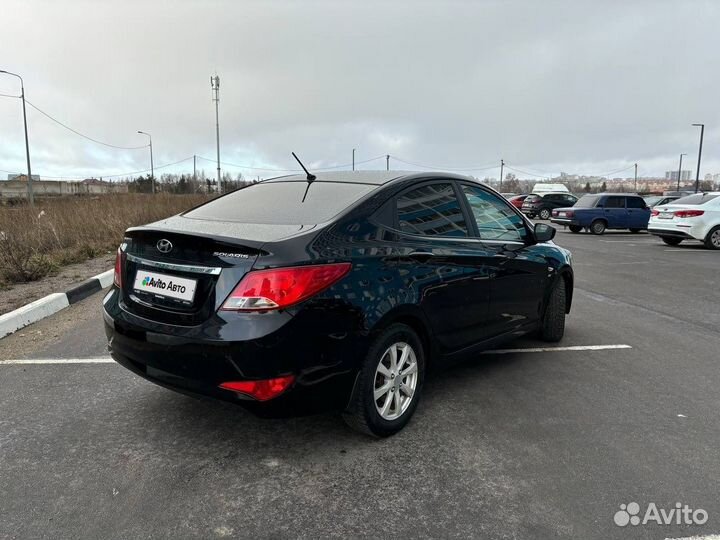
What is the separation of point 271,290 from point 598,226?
20.8 meters

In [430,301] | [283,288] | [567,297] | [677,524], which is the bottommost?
[677,524]

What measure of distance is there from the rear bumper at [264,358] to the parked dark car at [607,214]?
65.4ft

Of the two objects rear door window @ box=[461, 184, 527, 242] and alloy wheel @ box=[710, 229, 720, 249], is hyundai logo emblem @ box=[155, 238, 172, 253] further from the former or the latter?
alloy wheel @ box=[710, 229, 720, 249]

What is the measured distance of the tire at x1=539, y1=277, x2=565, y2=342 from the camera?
4910 mm

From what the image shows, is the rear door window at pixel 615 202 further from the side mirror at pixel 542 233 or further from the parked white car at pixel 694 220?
the side mirror at pixel 542 233

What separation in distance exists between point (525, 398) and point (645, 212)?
20.6 m

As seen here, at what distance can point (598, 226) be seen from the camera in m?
20.6

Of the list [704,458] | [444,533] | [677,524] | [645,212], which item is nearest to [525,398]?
[704,458]

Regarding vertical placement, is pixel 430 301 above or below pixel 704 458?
above

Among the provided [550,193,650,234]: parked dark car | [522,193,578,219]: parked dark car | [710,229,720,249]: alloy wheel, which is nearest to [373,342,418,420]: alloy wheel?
[710,229,720,249]: alloy wheel

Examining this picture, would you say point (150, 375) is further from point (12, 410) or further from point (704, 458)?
point (704, 458)

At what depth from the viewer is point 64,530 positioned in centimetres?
226

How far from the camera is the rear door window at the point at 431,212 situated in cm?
335

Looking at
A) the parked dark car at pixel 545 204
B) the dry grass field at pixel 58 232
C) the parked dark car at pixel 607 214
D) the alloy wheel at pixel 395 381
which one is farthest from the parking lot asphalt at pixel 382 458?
the parked dark car at pixel 545 204
